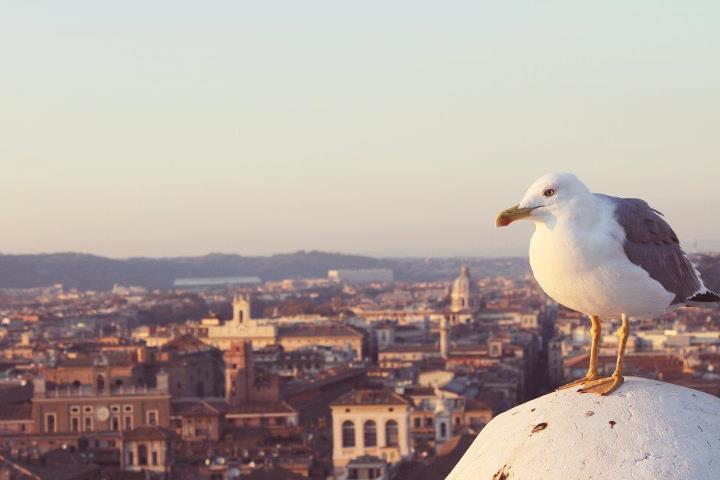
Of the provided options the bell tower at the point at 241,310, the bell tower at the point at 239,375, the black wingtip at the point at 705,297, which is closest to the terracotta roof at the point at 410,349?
the bell tower at the point at 241,310

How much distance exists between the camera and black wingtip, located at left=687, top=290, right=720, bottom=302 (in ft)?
12.5

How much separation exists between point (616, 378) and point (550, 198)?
44cm

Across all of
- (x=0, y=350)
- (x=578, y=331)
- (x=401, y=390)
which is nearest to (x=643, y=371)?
(x=401, y=390)

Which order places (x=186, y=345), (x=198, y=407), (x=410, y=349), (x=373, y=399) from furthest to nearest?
(x=410, y=349) → (x=186, y=345) → (x=198, y=407) → (x=373, y=399)

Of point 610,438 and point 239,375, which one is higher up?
point 610,438

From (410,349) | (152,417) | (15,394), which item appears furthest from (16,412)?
(410,349)

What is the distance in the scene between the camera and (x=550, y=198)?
3580 mm

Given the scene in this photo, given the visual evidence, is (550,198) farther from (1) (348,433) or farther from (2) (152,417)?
(2) (152,417)

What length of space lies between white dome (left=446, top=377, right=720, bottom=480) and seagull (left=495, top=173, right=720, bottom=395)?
4.2 inches

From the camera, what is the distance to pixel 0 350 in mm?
68125

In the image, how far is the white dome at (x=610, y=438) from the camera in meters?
3.35

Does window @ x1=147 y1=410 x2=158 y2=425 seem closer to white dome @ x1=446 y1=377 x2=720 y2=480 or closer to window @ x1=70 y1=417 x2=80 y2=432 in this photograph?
window @ x1=70 y1=417 x2=80 y2=432

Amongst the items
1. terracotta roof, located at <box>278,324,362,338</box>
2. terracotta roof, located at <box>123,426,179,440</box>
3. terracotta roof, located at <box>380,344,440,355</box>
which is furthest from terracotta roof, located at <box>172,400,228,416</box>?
terracotta roof, located at <box>278,324,362,338</box>

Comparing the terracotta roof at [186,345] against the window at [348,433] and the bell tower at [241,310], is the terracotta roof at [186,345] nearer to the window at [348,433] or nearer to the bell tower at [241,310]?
the bell tower at [241,310]
